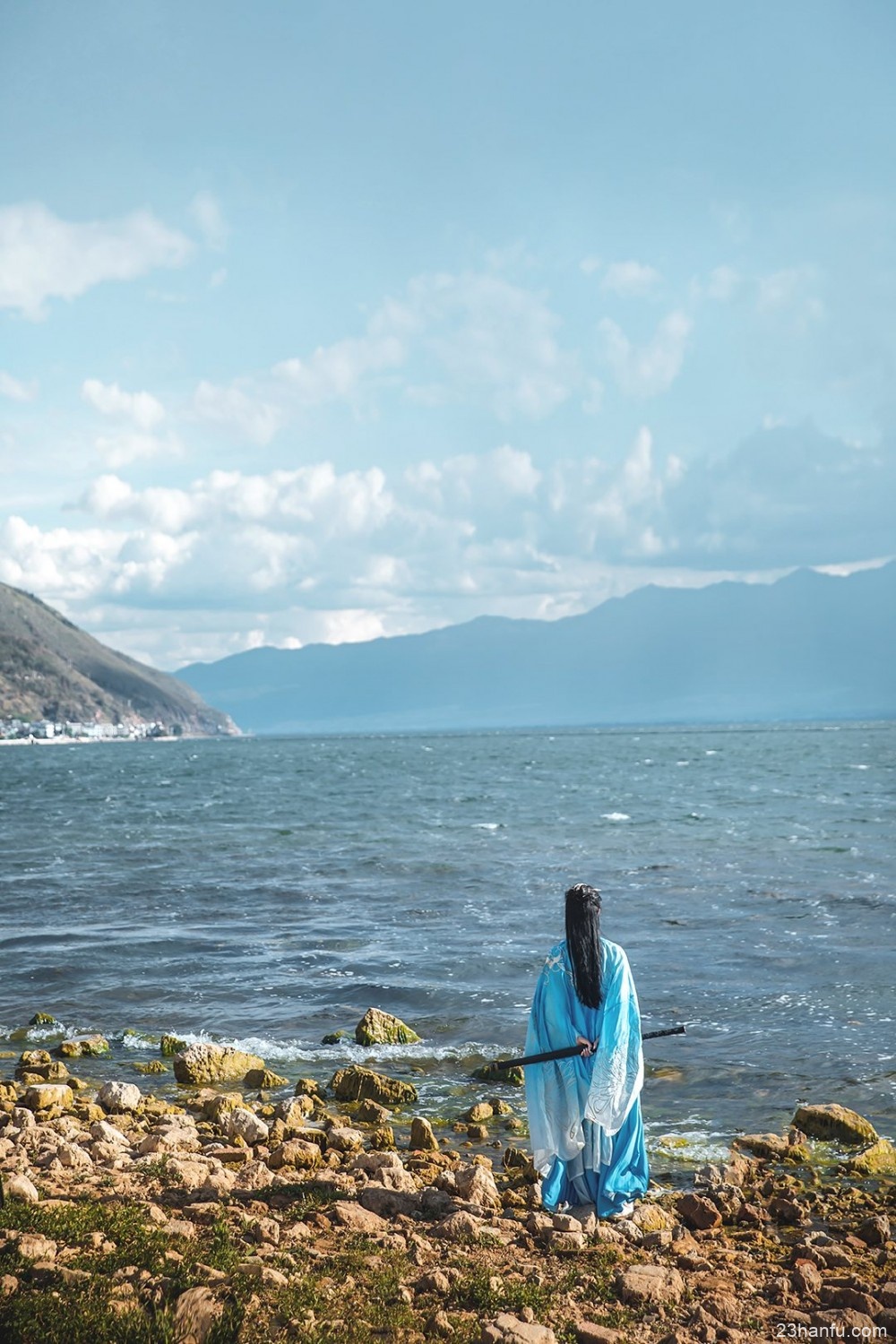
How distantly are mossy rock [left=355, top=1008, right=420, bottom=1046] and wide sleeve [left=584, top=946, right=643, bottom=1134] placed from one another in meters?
6.73

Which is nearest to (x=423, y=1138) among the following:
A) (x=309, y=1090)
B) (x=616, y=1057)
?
(x=309, y=1090)

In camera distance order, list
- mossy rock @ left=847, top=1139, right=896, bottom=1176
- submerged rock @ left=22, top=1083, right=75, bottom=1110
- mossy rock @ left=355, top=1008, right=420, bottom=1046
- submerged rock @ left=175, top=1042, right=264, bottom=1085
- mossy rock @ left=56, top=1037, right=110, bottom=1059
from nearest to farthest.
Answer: mossy rock @ left=847, top=1139, right=896, bottom=1176, submerged rock @ left=22, top=1083, right=75, bottom=1110, submerged rock @ left=175, top=1042, right=264, bottom=1085, mossy rock @ left=56, top=1037, right=110, bottom=1059, mossy rock @ left=355, top=1008, right=420, bottom=1046

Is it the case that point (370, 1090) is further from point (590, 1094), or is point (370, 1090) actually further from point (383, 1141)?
point (590, 1094)

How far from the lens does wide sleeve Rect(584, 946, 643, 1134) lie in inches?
324

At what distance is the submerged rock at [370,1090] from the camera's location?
12000 millimetres

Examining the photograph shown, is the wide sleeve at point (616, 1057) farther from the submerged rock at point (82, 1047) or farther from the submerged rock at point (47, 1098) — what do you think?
the submerged rock at point (82, 1047)

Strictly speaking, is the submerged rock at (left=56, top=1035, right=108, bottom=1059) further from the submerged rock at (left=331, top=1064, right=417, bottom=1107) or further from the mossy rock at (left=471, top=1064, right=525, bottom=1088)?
the mossy rock at (left=471, top=1064, right=525, bottom=1088)

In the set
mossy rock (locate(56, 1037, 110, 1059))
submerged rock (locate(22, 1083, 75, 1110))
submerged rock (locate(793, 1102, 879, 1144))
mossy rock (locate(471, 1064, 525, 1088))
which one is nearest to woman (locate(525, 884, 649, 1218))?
submerged rock (locate(793, 1102, 879, 1144))

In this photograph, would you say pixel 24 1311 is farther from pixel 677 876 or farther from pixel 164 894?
pixel 677 876

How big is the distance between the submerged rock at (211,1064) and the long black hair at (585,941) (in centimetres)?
614

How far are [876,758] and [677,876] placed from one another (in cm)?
7884

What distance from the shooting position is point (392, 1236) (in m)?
7.53

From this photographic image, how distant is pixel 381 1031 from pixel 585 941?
7.27 meters

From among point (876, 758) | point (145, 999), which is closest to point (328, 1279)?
point (145, 999)
